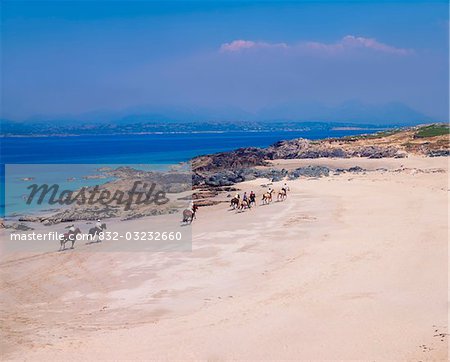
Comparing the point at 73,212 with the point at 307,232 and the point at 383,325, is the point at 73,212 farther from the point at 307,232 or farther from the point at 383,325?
the point at 383,325

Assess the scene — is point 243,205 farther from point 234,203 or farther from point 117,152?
point 117,152

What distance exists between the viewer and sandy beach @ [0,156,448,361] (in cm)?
1116

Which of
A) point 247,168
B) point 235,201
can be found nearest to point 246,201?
point 235,201

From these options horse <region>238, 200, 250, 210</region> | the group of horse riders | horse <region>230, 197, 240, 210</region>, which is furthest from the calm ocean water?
horse <region>238, 200, 250, 210</region>

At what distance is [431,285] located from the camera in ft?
46.7

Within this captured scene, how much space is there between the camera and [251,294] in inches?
570

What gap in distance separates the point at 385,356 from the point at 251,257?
8260mm

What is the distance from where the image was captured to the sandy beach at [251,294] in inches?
440

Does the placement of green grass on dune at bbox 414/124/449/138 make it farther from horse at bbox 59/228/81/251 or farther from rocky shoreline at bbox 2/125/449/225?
horse at bbox 59/228/81/251

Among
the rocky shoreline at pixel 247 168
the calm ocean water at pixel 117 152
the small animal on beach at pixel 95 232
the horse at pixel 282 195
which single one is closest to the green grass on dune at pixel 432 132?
the rocky shoreline at pixel 247 168

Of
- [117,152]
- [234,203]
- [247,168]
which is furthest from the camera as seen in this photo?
[117,152]

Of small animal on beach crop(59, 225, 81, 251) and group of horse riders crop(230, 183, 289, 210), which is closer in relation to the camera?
small animal on beach crop(59, 225, 81, 251)

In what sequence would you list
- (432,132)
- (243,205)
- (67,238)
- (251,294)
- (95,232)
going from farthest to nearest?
(432,132) < (243,205) < (95,232) < (67,238) < (251,294)

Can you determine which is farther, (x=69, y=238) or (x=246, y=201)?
(x=246, y=201)
